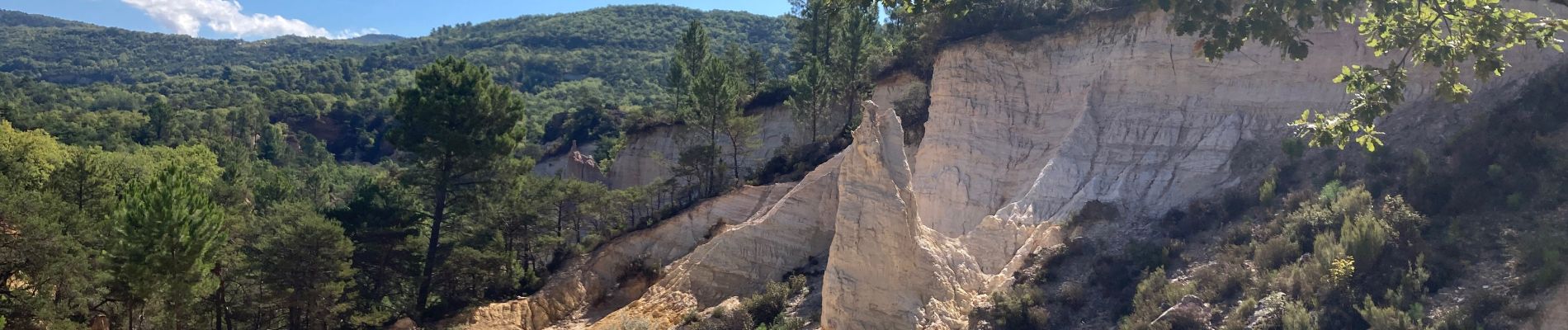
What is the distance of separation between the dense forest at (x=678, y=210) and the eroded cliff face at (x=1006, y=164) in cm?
84

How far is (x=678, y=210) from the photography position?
28375 mm

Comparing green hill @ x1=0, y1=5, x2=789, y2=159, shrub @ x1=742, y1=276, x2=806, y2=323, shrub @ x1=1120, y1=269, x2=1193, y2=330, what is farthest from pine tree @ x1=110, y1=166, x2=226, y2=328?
green hill @ x1=0, y1=5, x2=789, y2=159

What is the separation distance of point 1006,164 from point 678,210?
10074mm

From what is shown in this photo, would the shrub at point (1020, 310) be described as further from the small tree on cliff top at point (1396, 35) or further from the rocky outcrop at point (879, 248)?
the small tree on cliff top at point (1396, 35)

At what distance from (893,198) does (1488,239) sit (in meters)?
8.55

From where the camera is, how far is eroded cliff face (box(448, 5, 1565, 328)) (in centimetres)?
1730

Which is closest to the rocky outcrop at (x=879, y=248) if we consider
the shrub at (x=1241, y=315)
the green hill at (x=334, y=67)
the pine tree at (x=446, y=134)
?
the shrub at (x=1241, y=315)

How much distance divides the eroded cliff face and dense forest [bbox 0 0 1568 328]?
2.76 feet

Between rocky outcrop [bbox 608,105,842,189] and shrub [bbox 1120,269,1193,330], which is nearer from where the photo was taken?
shrub [bbox 1120,269,1193,330]

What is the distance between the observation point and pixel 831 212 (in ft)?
80.9

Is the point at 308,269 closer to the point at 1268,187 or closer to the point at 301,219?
the point at 301,219

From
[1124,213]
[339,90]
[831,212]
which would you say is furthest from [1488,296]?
[339,90]

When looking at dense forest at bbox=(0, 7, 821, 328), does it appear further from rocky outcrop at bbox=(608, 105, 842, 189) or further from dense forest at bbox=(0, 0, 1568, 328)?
rocky outcrop at bbox=(608, 105, 842, 189)

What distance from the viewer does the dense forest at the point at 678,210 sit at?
41.2ft
